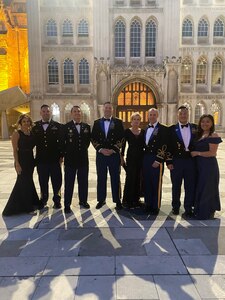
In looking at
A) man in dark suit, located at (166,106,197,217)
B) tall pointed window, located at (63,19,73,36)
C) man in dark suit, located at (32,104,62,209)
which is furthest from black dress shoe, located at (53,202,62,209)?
tall pointed window, located at (63,19,73,36)

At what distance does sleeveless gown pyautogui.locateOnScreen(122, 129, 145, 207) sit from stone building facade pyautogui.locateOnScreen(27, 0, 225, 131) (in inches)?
830

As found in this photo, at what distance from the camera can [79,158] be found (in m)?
6.20

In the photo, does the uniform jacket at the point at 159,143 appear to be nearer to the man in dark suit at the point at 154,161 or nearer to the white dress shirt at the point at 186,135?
the man in dark suit at the point at 154,161

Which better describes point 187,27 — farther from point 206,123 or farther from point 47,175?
point 47,175

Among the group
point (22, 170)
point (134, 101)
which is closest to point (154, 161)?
point (22, 170)

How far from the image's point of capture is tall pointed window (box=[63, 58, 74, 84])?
1078 inches

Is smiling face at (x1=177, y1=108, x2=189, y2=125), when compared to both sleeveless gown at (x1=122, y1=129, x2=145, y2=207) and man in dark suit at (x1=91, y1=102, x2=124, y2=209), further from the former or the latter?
man in dark suit at (x1=91, y1=102, x2=124, y2=209)

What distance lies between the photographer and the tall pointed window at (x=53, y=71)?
2736 centimetres

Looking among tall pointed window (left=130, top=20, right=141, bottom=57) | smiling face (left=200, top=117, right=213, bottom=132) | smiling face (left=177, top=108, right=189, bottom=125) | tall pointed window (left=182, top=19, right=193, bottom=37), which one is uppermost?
tall pointed window (left=182, top=19, right=193, bottom=37)

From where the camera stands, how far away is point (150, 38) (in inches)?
1052

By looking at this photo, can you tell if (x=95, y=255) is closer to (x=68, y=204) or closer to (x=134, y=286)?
(x=134, y=286)

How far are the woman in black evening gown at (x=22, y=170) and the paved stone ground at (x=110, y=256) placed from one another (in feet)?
0.93

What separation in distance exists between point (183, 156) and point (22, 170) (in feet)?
10.6

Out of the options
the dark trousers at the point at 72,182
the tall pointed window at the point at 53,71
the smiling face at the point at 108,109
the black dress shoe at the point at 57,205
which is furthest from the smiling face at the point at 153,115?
the tall pointed window at the point at 53,71
